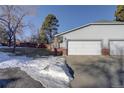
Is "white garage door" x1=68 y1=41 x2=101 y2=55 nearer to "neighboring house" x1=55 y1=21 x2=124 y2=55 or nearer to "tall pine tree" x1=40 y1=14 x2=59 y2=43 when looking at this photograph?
"neighboring house" x1=55 y1=21 x2=124 y2=55

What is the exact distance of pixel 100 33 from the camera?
15.0 metres

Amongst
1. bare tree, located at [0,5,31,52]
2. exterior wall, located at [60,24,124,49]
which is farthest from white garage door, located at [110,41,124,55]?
bare tree, located at [0,5,31,52]

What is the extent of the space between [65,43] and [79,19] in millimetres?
2424

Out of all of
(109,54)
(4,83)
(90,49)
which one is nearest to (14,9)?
(90,49)

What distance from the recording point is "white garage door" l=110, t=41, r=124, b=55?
14.2 m

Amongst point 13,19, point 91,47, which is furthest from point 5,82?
point 13,19

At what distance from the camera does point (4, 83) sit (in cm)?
606

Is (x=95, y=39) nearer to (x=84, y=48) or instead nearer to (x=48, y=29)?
(x=84, y=48)

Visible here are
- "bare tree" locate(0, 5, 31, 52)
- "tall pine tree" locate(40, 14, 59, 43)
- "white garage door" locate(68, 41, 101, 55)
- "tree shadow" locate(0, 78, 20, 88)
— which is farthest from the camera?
"tall pine tree" locate(40, 14, 59, 43)

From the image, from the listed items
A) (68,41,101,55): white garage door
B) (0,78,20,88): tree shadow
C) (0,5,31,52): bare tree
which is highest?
(0,5,31,52): bare tree

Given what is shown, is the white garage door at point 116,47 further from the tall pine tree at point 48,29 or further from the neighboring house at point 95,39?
the tall pine tree at point 48,29

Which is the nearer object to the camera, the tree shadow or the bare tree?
the tree shadow

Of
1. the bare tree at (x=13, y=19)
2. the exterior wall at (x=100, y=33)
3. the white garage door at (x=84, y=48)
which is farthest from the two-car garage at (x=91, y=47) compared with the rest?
the bare tree at (x=13, y=19)
